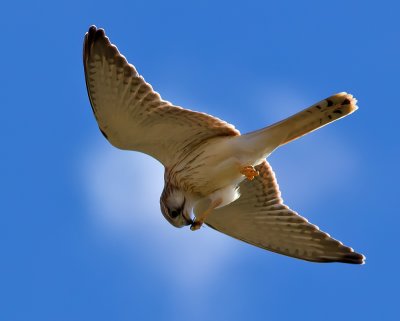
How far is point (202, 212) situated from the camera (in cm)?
1087

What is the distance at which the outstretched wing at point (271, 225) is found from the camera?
37.3 ft

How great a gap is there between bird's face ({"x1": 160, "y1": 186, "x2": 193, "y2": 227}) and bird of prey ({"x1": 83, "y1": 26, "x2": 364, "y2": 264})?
13 millimetres

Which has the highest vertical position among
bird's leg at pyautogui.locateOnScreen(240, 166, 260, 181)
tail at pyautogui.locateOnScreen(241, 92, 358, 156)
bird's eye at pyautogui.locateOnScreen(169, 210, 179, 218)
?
tail at pyautogui.locateOnScreen(241, 92, 358, 156)

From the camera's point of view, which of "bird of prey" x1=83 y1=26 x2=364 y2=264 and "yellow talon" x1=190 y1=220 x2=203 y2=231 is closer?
"bird of prey" x1=83 y1=26 x2=364 y2=264

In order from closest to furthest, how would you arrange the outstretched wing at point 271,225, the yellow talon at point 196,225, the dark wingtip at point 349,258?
1. the yellow talon at point 196,225
2. the dark wingtip at point 349,258
3. the outstretched wing at point 271,225

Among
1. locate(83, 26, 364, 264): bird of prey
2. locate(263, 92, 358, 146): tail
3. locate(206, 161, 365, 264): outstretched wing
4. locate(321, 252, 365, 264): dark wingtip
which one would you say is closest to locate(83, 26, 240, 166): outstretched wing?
locate(83, 26, 364, 264): bird of prey

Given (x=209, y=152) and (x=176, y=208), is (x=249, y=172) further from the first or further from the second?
(x=176, y=208)

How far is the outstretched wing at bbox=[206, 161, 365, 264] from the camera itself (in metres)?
11.4

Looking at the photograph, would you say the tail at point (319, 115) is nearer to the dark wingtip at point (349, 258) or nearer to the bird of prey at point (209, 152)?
the bird of prey at point (209, 152)

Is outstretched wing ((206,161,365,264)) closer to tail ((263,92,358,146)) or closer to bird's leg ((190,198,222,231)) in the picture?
bird's leg ((190,198,222,231))

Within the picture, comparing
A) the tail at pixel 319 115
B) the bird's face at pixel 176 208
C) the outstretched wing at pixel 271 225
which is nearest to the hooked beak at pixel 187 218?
the bird's face at pixel 176 208

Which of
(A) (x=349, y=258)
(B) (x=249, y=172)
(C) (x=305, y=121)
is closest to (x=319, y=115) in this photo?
(C) (x=305, y=121)

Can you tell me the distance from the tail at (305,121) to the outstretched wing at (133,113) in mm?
490

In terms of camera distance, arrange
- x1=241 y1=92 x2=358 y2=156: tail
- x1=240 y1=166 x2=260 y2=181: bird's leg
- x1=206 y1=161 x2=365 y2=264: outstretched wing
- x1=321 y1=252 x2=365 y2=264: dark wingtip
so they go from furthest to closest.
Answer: x1=206 y1=161 x2=365 y2=264: outstretched wing < x1=321 y1=252 x2=365 y2=264: dark wingtip < x1=240 y1=166 x2=260 y2=181: bird's leg < x1=241 y1=92 x2=358 y2=156: tail
